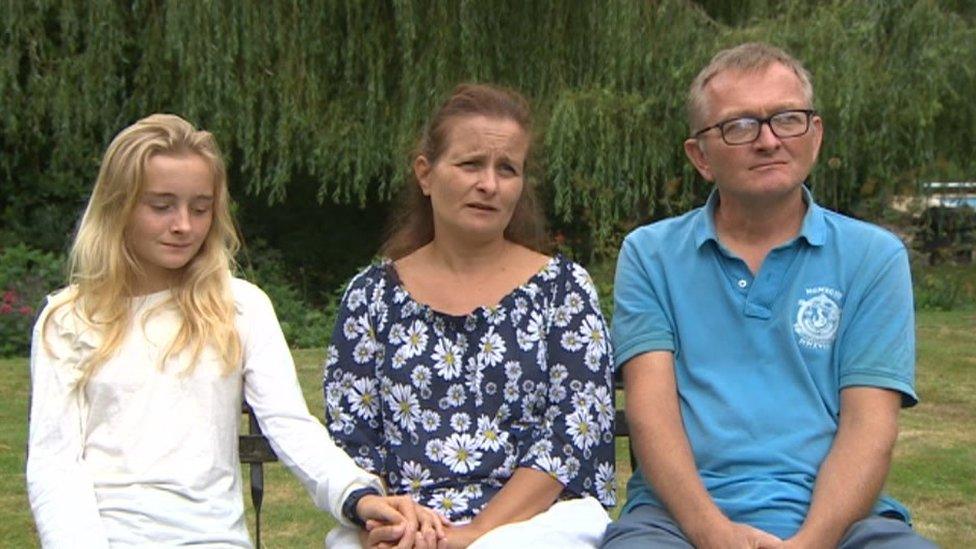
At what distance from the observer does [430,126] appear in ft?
12.4

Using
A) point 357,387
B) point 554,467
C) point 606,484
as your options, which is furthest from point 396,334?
point 606,484

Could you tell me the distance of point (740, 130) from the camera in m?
3.53

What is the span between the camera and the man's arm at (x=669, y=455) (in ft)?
11.0

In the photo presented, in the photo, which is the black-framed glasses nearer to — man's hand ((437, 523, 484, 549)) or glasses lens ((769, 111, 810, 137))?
glasses lens ((769, 111, 810, 137))

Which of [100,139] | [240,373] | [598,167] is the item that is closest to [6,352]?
[100,139]

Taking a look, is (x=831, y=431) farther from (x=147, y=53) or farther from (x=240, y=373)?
(x=147, y=53)

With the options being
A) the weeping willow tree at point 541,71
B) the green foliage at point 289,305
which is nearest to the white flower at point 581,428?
the weeping willow tree at point 541,71

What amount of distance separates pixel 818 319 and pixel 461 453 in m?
0.91

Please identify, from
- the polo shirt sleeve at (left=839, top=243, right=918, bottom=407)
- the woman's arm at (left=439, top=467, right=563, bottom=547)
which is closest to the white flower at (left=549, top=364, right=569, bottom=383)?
the woman's arm at (left=439, top=467, right=563, bottom=547)

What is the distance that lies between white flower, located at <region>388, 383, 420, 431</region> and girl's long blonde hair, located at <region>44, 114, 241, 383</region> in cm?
39

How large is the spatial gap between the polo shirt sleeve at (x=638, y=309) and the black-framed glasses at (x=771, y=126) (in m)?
0.37

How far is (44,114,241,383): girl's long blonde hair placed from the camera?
11.5 feet

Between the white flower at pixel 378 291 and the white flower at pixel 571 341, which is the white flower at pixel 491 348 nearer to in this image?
the white flower at pixel 571 341

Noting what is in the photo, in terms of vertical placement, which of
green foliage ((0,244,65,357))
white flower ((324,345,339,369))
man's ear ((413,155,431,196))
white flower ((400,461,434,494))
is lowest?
green foliage ((0,244,65,357))
